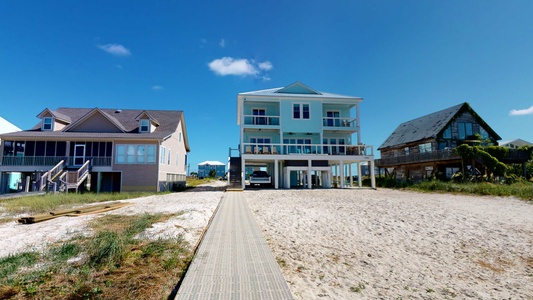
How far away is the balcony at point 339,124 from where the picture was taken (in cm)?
2411

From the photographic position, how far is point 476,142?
2736 cm

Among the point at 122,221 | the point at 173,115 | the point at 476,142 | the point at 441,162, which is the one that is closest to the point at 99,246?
the point at 122,221

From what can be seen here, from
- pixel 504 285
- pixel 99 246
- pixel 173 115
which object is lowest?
pixel 504 285

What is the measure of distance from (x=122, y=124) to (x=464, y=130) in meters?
35.8

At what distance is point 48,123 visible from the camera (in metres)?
21.1

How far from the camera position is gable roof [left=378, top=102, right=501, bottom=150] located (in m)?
28.5

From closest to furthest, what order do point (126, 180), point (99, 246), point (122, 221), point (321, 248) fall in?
point (99, 246)
point (321, 248)
point (122, 221)
point (126, 180)

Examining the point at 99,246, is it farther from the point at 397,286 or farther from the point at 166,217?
the point at 397,286

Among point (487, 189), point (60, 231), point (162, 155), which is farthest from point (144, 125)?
point (487, 189)

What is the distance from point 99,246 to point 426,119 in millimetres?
37565

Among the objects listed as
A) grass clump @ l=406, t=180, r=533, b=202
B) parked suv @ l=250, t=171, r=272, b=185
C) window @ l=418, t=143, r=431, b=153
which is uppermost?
window @ l=418, t=143, r=431, b=153

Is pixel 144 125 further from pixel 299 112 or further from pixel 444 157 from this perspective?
pixel 444 157

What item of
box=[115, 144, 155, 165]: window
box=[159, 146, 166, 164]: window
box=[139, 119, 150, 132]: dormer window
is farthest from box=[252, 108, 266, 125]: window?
box=[139, 119, 150, 132]: dormer window

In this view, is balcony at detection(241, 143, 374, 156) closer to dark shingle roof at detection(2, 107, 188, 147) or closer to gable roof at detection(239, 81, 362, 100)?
gable roof at detection(239, 81, 362, 100)
